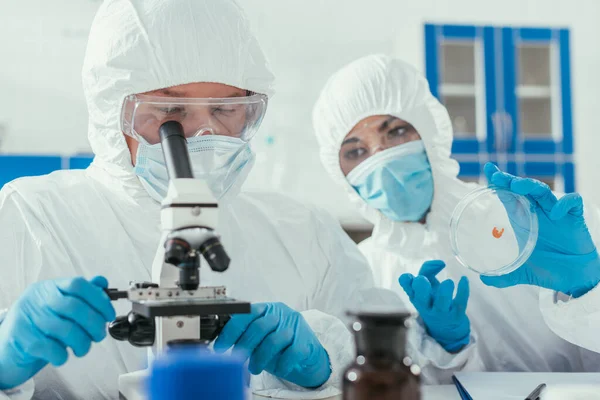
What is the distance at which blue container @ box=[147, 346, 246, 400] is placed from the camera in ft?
1.80

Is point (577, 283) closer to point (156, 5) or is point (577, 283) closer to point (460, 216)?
point (460, 216)

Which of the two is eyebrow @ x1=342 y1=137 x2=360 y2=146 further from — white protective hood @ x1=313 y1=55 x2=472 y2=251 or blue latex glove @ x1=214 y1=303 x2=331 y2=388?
blue latex glove @ x1=214 y1=303 x2=331 y2=388

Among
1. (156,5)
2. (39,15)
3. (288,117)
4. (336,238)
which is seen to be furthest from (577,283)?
(39,15)

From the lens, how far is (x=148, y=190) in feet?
4.45

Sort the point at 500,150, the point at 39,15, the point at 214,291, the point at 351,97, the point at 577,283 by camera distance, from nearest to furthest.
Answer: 1. the point at 214,291
2. the point at 577,283
3. the point at 351,97
4. the point at 500,150
5. the point at 39,15

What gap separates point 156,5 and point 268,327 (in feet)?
2.32

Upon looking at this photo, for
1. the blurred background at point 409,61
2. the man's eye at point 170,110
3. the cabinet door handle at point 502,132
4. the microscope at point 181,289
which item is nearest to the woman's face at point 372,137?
the man's eye at point 170,110

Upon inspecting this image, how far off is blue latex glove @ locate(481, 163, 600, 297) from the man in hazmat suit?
0.34 metres

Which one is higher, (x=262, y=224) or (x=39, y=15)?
(x=39, y=15)

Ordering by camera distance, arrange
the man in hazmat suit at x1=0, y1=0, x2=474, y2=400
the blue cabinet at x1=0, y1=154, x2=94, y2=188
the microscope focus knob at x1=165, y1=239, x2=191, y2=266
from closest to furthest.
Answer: the microscope focus knob at x1=165, y1=239, x2=191, y2=266 → the man in hazmat suit at x1=0, y1=0, x2=474, y2=400 → the blue cabinet at x1=0, y1=154, x2=94, y2=188

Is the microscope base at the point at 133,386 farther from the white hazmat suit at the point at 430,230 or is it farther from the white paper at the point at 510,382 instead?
the white hazmat suit at the point at 430,230

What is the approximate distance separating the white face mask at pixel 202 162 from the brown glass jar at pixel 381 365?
0.74 metres

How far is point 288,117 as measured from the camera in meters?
4.62

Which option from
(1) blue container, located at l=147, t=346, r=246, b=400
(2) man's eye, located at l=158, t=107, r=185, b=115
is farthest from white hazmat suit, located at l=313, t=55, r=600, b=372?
(1) blue container, located at l=147, t=346, r=246, b=400
